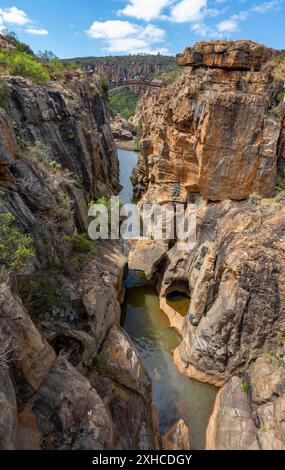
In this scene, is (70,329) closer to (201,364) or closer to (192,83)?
(201,364)

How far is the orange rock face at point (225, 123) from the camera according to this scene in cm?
1633

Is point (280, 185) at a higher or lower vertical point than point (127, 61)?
lower

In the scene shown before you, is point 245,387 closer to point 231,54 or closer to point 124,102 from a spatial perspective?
point 231,54

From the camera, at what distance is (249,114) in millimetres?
16109

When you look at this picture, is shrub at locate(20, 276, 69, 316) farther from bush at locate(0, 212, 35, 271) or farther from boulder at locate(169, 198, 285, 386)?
boulder at locate(169, 198, 285, 386)

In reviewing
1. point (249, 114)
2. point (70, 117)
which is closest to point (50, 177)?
point (70, 117)

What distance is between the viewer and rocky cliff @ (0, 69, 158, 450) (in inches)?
278

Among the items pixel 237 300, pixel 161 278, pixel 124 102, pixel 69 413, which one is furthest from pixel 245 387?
pixel 124 102

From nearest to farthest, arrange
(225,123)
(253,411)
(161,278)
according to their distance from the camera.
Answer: (253,411) < (225,123) < (161,278)

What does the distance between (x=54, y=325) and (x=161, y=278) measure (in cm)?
980

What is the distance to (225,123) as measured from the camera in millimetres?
16469

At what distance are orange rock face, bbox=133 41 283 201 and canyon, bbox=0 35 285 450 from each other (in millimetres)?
76

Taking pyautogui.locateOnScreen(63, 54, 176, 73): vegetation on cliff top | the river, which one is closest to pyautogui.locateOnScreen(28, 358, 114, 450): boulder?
the river
